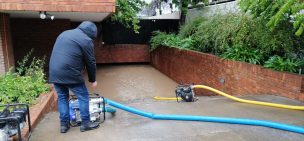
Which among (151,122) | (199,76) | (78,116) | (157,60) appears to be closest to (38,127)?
(78,116)

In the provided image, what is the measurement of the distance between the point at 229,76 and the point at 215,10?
466 cm

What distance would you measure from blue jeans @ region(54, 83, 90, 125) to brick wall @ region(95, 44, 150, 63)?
12.2 metres

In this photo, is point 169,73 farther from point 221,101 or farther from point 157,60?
point 221,101

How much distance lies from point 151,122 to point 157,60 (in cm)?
1064

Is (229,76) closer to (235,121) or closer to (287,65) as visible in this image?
(287,65)

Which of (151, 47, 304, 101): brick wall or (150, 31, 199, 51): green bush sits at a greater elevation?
(150, 31, 199, 51): green bush

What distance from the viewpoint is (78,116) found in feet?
13.8

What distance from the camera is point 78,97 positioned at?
13.0 feet

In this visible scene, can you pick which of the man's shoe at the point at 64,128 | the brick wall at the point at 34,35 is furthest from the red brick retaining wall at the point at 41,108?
the brick wall at the point at 34,35

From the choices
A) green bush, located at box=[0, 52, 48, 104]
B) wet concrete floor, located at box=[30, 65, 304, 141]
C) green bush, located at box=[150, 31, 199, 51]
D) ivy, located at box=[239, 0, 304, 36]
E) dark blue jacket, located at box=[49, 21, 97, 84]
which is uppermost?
ivy, located at box=[239, 0, 304, 36]

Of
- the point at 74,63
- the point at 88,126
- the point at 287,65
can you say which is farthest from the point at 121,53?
the point at 74,63

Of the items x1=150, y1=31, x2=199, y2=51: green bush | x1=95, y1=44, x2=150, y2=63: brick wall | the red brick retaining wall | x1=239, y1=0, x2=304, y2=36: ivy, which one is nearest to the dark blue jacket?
the red brick retaining wall

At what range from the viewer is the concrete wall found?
9.76 metres

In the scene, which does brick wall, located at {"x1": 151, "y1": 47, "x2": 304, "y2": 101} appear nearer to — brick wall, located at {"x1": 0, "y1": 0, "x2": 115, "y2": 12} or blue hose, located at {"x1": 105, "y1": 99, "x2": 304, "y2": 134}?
blue hose, located at {"x1": 105, "y1": 99, "x2": 304, "y2": 134}
